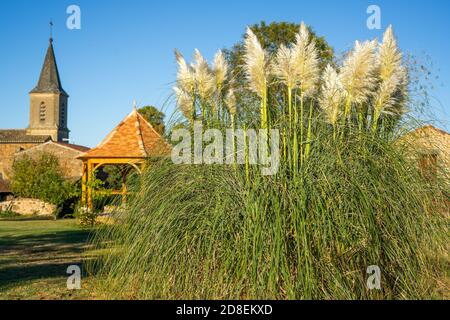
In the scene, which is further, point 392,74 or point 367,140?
point 392,74

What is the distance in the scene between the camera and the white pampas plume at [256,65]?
15.9 feet

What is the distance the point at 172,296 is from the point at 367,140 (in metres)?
2.16

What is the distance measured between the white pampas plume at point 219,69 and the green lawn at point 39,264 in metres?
2.52

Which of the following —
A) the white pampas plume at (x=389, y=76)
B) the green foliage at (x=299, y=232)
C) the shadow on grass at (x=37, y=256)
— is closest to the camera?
the green foliage at (x=299, y=232)

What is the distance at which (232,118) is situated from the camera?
5195 millimetres

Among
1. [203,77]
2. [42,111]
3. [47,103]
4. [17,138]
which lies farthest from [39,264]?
[42,111]

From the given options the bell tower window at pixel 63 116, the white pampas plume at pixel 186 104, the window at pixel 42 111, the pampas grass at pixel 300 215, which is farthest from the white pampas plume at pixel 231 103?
the bell tower window at pixel 63 116

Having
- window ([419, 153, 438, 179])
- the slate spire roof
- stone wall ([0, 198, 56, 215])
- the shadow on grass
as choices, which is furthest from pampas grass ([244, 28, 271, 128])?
the slate spire roof

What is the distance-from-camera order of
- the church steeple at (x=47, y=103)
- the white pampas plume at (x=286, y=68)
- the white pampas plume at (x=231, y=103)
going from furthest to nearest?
the church steeple at (x=47, y=103), the white pampas plume at (x=231, y=103), the white pampas plume at (x=286, y=68)

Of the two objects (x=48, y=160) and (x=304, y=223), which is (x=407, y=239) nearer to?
(x=304, y=223)

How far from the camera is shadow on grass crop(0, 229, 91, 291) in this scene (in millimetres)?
7254

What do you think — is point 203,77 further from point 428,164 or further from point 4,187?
point 4,187

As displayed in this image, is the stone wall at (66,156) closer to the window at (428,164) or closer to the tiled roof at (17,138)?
the tiled roof at (17,138)
